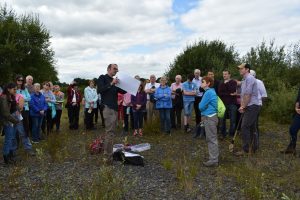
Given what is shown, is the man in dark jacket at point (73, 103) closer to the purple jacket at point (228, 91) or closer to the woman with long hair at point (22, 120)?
the woman with long hair at point (22, 120)

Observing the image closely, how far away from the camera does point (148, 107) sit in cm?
1510

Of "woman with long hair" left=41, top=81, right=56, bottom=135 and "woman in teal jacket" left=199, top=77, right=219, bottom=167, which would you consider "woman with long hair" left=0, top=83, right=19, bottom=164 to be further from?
"woman with long hair" left=41, top=81, right=56, bottom=135

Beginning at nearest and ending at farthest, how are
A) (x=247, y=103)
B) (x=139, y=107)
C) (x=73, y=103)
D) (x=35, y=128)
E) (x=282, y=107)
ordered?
1. (x=247, y=103)
2. (x=35, y=128)
3. (x=139, y=107)
4. (x=73, y=103)
5. (x=282, y=107)

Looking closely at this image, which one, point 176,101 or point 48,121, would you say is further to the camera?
point 176,101

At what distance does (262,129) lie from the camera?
14.3m

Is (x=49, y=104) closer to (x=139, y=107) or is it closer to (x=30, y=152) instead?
(x=139, y=107)

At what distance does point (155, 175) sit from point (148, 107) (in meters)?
7.60

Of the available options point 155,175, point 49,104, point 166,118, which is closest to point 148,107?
point 166,118

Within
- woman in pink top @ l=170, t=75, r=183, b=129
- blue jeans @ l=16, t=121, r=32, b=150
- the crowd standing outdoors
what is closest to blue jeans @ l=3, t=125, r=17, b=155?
the crowd standing outdoors

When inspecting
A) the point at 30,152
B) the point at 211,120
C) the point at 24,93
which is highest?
the point at 24,93

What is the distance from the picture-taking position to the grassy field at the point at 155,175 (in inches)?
245

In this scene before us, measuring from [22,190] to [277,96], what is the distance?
45.0ft

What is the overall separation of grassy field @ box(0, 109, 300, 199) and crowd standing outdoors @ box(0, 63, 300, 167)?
0.47 metres

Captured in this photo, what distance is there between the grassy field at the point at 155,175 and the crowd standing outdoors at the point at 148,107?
47cm
